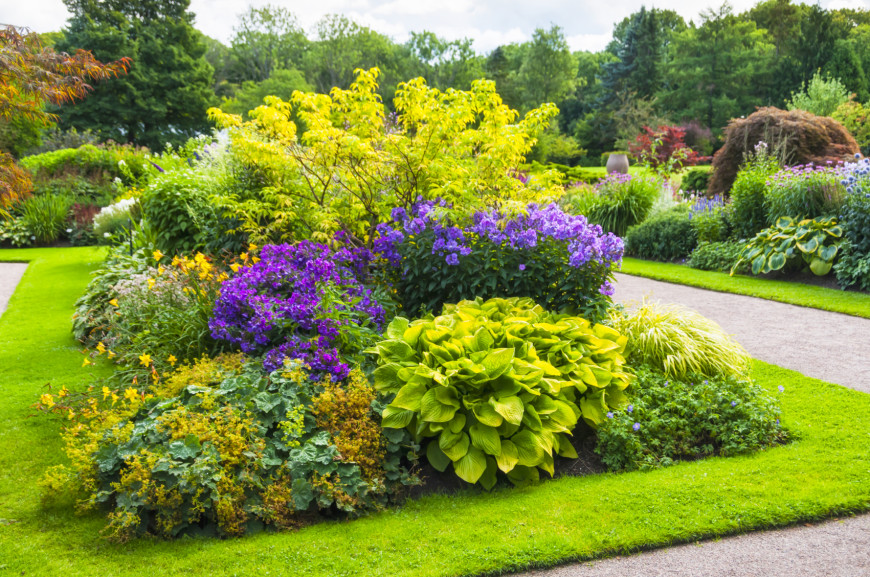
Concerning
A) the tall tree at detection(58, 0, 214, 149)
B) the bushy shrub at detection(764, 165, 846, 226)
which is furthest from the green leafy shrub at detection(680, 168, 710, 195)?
the tall tree at detection(58, 0, 214, 149)

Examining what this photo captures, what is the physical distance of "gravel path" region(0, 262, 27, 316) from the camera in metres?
7.79

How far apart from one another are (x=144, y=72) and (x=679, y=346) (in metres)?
34.6

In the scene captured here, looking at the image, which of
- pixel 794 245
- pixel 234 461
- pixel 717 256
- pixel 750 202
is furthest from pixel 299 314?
pixel 750 202

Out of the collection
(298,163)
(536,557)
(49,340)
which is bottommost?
(49,340)

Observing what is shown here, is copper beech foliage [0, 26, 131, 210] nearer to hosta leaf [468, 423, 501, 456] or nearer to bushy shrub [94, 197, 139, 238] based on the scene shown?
hosta leaf [468, 423, 501, 456]

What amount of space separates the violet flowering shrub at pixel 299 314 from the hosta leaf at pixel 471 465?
3.06 ft

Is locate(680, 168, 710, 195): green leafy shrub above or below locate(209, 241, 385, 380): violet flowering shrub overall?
above

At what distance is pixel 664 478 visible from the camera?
311 cm

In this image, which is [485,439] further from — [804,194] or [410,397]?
[804,194]

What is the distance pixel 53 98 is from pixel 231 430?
7.49 ft

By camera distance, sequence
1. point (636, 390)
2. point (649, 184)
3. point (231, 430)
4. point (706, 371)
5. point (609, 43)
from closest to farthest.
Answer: point (231, 430) < point (636, 390) < point (706, 371) < point (649, 184) < point (609, 43)

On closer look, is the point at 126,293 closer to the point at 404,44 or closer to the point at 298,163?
the point at 298,163

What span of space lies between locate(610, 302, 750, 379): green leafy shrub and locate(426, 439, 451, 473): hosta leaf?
186cm

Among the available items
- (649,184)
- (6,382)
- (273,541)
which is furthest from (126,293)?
(649,184)
